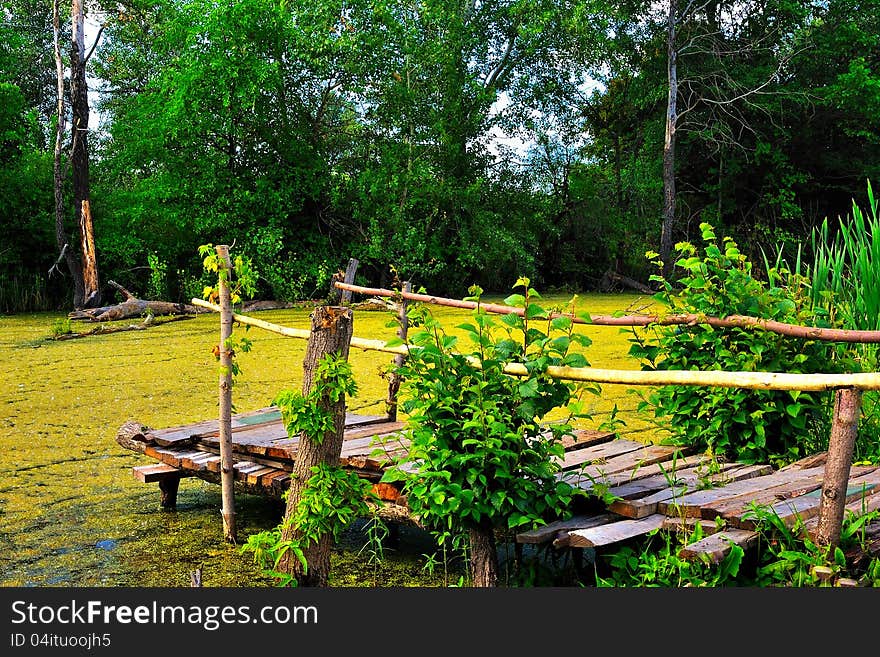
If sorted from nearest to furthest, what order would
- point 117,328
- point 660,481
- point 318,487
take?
point 318,487 → point 660,481 → point 117,328

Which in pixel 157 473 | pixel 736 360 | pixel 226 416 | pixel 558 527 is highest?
pixel 736 360

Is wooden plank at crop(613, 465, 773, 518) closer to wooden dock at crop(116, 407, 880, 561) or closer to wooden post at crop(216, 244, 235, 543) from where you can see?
wooden dock at crop(116, 407, 880, 561)

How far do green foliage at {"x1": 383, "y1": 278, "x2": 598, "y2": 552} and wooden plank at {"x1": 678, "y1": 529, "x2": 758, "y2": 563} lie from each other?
17.6 inches

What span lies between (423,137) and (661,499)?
12.5 meters

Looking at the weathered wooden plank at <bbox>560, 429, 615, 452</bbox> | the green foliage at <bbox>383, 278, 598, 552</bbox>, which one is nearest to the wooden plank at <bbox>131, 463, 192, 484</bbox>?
the green foliage at <bbox>383, 278, 598, 552</bbox>

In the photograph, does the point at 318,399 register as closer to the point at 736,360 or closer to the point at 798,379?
the point at 798,379

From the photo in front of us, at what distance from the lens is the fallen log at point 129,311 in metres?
11.8

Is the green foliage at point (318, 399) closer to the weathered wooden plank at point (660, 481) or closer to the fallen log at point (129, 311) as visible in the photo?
the weathered wooden plank at point (660, 481)

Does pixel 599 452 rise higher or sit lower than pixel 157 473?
higher

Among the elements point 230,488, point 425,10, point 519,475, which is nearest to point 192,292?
point 425,10

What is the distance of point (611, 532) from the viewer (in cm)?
276

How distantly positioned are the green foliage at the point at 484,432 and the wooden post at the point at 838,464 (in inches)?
29.2

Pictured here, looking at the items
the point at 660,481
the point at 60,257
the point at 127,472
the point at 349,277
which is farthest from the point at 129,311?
the point at 660,481

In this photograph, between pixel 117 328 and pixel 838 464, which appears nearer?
pixel 838 464
